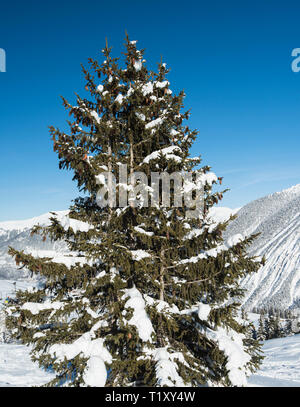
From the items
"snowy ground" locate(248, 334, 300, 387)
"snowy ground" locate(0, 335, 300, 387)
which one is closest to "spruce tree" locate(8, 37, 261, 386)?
"snowy ground" locate(0, 335, 300, 387)

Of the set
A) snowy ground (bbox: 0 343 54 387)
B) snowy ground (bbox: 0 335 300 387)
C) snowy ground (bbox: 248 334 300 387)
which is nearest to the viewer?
snowy ground (bbox: 0 343 54 387)

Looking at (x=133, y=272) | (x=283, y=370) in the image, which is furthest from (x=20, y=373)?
(x=283, y=370)

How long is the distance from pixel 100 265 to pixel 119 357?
243 cm

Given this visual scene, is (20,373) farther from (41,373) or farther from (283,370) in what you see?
(283,370)

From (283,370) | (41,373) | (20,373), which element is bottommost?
(283,370)

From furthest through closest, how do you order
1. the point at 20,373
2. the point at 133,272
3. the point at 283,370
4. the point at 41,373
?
the point at 283,370
the point at 41,373
the point at 20,373
the point at 133,272

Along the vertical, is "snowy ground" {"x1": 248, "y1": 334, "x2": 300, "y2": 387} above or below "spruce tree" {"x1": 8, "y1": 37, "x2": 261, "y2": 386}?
below

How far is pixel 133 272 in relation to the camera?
Answer: 7.82 metres

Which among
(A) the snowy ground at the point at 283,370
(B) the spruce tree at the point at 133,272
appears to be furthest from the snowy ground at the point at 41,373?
(B) the spruce tree at the point at 133,272

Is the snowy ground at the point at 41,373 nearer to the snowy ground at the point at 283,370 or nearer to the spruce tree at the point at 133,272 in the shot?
the snowy ground at the point at 283,370

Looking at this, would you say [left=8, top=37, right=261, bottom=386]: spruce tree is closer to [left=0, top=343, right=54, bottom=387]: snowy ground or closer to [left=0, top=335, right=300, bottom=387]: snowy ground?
[left=0, top=335, right=300, bottom=387]: snowy ground

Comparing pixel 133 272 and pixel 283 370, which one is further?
pixel 283 370

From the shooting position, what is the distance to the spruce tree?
21.6ft

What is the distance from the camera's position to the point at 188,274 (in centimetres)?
773
